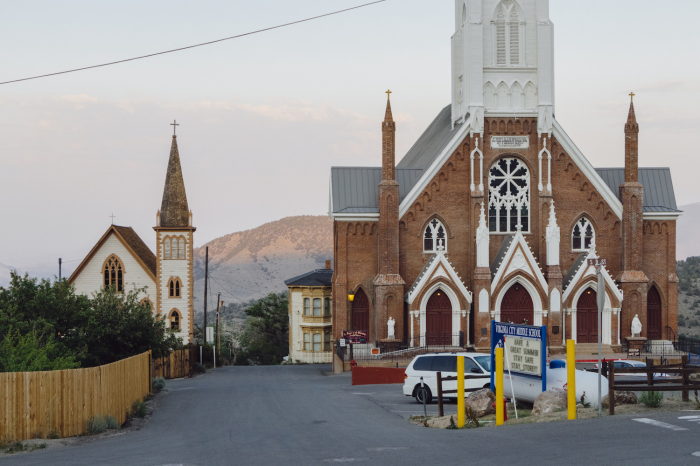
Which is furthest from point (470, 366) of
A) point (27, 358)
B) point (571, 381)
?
point (27, 358)

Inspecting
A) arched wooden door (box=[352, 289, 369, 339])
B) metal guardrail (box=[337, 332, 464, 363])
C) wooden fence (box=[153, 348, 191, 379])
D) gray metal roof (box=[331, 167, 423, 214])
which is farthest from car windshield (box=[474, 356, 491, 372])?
wooden fence (box=[153, 348, 191, 379])

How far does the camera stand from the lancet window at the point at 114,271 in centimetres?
7106

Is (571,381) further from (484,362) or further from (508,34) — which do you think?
(508,34)

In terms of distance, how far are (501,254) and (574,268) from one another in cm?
409

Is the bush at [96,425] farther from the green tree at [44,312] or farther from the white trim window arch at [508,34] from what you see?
the white trim window arch at [508,34]

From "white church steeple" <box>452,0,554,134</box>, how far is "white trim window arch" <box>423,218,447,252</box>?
552cm

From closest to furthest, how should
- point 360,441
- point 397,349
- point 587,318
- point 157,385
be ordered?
point 360,441 → point 157,385 → point 397,349 → point 587,318

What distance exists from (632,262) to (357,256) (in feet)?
48.6

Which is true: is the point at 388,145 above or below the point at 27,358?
above

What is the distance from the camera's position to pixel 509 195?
45.8 meters

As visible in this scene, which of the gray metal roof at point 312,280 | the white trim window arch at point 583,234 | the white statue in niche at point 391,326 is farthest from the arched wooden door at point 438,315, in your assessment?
the gray metal roof at point 312,280

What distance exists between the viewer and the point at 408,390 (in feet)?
83.8

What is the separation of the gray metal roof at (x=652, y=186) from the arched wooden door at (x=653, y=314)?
463 cm

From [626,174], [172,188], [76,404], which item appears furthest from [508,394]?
[172,188]
